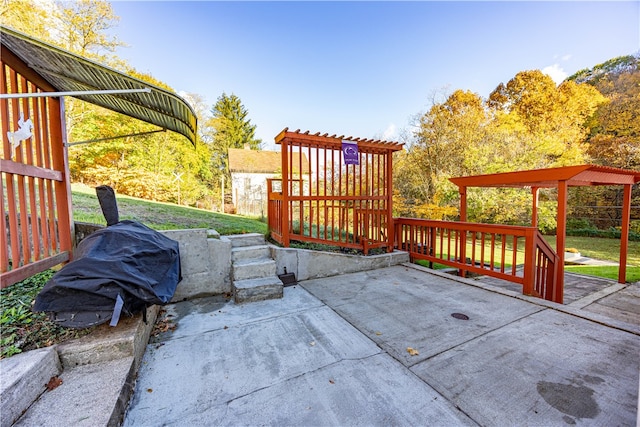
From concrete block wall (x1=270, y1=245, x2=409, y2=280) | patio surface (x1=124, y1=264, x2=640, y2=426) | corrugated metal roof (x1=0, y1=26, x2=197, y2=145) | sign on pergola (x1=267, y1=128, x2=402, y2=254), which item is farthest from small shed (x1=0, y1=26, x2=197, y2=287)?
concrete block wall (x1=270, y1=245, x2=409, y2=280)

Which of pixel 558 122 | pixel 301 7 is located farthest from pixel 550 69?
pixel 301 7

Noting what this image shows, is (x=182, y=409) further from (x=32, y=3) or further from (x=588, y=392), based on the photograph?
(x=32, y=3)

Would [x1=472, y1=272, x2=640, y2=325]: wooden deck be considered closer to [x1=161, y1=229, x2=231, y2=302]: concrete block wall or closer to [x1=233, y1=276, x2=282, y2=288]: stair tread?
[x1=233, y1=276, x2=282, y2=288]: stair tread

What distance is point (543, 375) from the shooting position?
189cm

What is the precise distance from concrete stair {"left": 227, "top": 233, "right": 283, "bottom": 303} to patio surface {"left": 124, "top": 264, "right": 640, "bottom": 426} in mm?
216

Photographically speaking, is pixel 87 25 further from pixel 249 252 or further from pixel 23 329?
pixel 23 329

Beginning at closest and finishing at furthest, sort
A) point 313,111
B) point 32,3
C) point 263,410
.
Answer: point 263,410 < point 32,3 < point 313,111

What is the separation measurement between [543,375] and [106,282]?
11.0ft

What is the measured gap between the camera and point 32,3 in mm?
8727

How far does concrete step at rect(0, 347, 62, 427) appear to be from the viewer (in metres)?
1.32

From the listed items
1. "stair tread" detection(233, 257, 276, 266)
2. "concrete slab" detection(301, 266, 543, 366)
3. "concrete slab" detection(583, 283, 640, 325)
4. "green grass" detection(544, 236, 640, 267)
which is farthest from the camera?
"green grass" detection(544, 236, 640, 267)

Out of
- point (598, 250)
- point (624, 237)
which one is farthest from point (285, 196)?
point (598, 250)

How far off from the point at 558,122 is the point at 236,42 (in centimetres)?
1396

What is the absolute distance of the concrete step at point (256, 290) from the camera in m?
3.36
